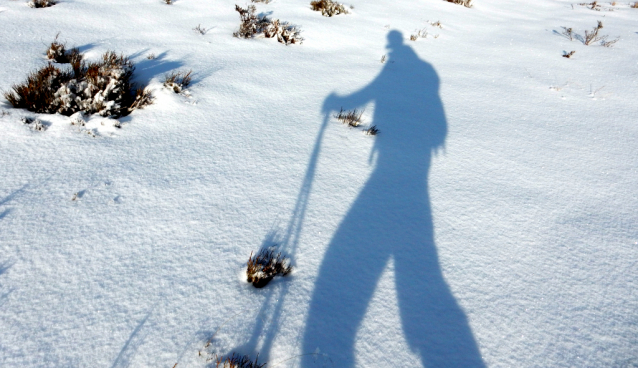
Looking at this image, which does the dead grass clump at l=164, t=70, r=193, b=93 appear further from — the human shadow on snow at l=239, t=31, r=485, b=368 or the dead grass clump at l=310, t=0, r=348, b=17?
the dead grass clump at l=310, t=0, r=348, b=17

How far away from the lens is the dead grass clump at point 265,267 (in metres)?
2.25

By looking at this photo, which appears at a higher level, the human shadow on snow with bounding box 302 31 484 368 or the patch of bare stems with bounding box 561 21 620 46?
the patch of bare stems with bounding box 561 21 620 46

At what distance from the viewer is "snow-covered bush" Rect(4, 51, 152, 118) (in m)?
3.39

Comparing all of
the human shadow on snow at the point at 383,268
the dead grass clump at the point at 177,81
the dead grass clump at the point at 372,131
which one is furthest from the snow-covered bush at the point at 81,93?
the dead grass clump at the point at 372,131

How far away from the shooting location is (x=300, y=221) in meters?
2.83

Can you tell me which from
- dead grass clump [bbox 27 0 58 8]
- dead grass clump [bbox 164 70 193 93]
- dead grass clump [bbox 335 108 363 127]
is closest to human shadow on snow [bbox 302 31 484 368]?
dead grass clump [bbox 335 108 363 127]

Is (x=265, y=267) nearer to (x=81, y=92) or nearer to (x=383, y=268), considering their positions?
(x=383, y=268)

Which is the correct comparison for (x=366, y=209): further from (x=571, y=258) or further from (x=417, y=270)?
(x=571, y=258)

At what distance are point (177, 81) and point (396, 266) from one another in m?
3.63

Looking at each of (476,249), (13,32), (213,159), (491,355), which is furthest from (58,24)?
(491,355)

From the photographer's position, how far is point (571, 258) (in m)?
2.81

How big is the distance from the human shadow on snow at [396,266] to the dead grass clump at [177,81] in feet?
6.22

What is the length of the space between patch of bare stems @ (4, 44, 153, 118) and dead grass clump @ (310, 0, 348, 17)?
18.1 ft

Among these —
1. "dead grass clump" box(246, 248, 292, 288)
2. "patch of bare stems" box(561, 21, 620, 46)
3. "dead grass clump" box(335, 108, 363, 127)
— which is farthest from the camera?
"patch of bare stems" box(561, 21, 620, 46)
